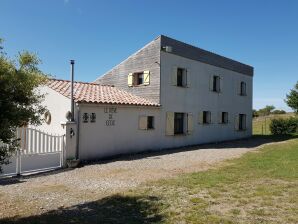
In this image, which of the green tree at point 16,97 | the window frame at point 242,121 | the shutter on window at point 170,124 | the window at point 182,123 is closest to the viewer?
the green tree at point 16,97

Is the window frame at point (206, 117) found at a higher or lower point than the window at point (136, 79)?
lower

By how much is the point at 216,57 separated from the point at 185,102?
5.06 meters

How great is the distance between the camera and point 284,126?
1288 inches

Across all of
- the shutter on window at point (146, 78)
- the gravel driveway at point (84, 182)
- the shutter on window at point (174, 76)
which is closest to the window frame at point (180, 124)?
the shutter on window at point (174, 76)

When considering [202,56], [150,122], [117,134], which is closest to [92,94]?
[117,134]

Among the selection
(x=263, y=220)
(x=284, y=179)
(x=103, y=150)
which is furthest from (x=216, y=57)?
(x=263, y=220)

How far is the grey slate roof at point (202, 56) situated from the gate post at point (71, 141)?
810 centimetres

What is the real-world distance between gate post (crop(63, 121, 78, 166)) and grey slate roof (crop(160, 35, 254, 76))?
26.6 ft

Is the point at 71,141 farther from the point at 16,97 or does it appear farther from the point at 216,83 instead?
the point at 216,83

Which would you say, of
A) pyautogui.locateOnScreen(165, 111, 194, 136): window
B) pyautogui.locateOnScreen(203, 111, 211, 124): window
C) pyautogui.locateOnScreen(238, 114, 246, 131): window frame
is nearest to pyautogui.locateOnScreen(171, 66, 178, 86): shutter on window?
pyautogui.locateOnScreen(165, 111, 194, 136): window

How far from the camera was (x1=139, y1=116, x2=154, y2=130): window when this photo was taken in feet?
54.8

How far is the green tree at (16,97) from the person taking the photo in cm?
569

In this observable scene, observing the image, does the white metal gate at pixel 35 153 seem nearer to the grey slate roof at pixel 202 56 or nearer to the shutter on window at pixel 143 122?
the shutter on window at pixel 143 122

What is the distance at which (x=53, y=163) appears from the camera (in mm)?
11852
